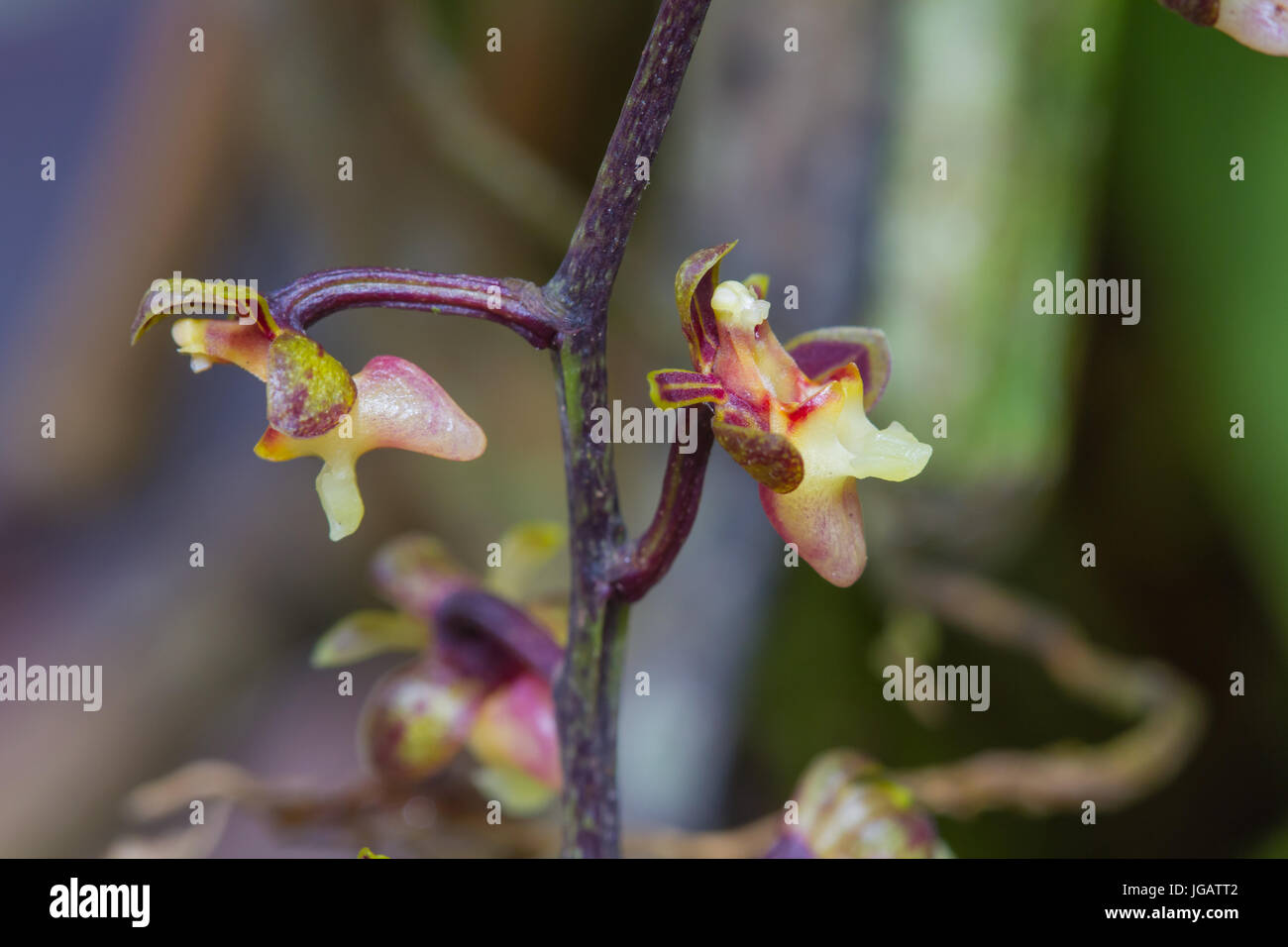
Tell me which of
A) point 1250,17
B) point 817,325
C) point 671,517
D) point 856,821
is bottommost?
point 856,821

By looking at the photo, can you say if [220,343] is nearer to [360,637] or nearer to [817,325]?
[360,637]

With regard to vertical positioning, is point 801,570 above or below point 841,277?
below

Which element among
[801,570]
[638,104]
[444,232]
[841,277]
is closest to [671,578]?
[801,570]

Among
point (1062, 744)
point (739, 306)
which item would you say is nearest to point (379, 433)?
point (739, 306)

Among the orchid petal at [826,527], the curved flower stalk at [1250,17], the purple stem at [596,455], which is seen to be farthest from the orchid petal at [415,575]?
the curved flower stalk at [1250,17]

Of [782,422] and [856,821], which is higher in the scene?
[782,422]
